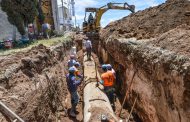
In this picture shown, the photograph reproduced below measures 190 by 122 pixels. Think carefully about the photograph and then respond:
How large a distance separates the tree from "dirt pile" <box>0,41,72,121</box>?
6754 mm

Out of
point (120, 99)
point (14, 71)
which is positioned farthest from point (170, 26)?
point (14, 71)

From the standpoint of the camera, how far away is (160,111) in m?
7.41

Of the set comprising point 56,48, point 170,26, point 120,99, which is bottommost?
point 120,99

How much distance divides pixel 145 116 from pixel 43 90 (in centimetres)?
341

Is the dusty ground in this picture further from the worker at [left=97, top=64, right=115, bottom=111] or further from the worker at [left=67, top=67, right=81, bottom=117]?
the worker at [left=67, top=67, right=81, bottom=117]

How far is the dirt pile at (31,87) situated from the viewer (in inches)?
269

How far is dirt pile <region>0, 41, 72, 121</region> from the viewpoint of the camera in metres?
6.82

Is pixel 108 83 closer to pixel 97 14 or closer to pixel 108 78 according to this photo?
pixel 108 78

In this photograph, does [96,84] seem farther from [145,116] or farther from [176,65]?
[176,65]

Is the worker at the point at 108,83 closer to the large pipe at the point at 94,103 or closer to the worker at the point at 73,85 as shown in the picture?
the large pipe at the point at 94,103

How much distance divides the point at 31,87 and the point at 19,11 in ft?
36.0

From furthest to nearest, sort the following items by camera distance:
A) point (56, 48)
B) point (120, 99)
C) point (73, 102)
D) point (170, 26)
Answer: point (56, 48) < point (120, 99) < point (170, 26) < point (73, 102)

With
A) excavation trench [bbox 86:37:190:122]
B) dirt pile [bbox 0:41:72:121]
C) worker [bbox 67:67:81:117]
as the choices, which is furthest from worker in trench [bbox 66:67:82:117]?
excavation trench [bbox 86:37:190:122]

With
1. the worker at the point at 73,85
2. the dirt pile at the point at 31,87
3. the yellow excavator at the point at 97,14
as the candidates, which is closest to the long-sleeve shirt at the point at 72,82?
the worker at the point at 73,85
